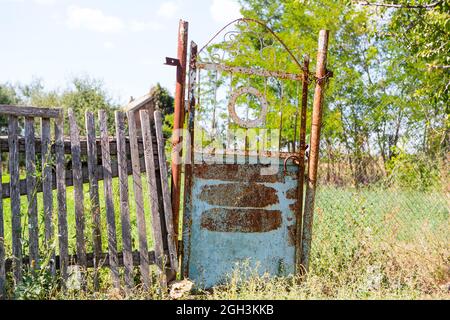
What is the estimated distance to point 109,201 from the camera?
175 inches

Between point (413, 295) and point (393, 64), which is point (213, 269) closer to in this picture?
point (413, 295)

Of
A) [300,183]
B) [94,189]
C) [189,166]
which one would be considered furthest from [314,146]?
[94,189]

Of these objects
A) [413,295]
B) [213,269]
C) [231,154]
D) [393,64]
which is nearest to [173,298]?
[213,269]

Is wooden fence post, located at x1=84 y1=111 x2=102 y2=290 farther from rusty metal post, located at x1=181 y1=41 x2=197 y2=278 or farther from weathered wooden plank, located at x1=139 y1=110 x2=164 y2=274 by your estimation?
rusty metal post, located at x1=181 y1=41 x2=197 y2=278

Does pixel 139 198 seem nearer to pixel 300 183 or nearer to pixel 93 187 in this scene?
pixel 93 187

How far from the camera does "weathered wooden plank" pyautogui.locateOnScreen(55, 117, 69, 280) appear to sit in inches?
166

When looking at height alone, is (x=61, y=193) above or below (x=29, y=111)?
below

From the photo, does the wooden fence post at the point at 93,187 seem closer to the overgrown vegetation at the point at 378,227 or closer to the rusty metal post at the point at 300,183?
the overgrown vegetation at the point at 378,227

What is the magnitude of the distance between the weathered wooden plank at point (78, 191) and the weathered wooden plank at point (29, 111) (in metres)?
0.13

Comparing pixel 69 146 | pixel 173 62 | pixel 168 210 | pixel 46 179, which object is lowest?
pixel 168 210

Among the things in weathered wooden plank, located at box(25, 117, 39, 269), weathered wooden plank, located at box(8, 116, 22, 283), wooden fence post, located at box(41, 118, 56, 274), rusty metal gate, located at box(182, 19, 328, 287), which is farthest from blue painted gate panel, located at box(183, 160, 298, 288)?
weathered wooden plank, located at box(8, 116, 22, 283)

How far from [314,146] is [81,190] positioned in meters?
2.56
